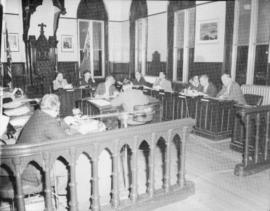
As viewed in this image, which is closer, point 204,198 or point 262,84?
point 204,198

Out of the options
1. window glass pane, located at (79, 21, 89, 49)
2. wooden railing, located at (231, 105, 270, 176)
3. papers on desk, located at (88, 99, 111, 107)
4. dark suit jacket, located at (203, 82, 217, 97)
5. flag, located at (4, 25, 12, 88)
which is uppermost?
window glass pane, located at (79, 21, 89, 49)

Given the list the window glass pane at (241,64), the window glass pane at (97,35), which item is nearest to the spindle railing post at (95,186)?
the window glass pane at (241,64)

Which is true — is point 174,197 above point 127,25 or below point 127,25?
below

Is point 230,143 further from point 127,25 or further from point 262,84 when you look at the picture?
point 127,25

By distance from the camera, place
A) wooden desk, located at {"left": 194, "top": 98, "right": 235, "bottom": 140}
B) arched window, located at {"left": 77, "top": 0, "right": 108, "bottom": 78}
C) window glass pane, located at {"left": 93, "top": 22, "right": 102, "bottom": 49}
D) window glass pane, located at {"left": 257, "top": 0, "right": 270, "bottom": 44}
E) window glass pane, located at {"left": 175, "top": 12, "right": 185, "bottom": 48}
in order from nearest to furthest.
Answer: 1. wooden desk, located at {"left": 194, "top": 98, "right": 235, "bottom": 140}
2. window glass pane, located at {"left": 257, "top": 0, "right": 270, "bottom": 44}
3. window glass pane, located at {"left": 175, "top": 12, "right": 185, "bottom": 48}
4. arched window, located at {"left": 77, "top": 0, "right": 108, "bottom": 78}
5. window glass pane, located at {"left": 93, "top": 22, "right": 102, "bottom": 49}

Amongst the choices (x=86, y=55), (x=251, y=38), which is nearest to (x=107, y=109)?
(x=251, y=38)

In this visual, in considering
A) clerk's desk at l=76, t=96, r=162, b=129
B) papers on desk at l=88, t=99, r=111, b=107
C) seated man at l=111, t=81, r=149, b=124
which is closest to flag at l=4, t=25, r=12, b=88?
clerk's desk at l=76, t=96, r=162, b=129

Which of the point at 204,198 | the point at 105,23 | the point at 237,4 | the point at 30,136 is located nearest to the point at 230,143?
the point at 204,198

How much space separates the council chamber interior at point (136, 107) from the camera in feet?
7.72

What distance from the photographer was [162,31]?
30.8ft

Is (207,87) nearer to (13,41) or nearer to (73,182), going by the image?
(73,182)

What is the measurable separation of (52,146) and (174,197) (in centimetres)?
142

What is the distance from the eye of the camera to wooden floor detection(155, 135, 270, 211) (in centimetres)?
288

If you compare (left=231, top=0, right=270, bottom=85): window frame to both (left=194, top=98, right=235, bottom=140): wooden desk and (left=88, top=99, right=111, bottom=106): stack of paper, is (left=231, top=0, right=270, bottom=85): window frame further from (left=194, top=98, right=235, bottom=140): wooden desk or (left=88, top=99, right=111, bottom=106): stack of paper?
(left=88, top=99, right=111, bottom=106): stack of paper
